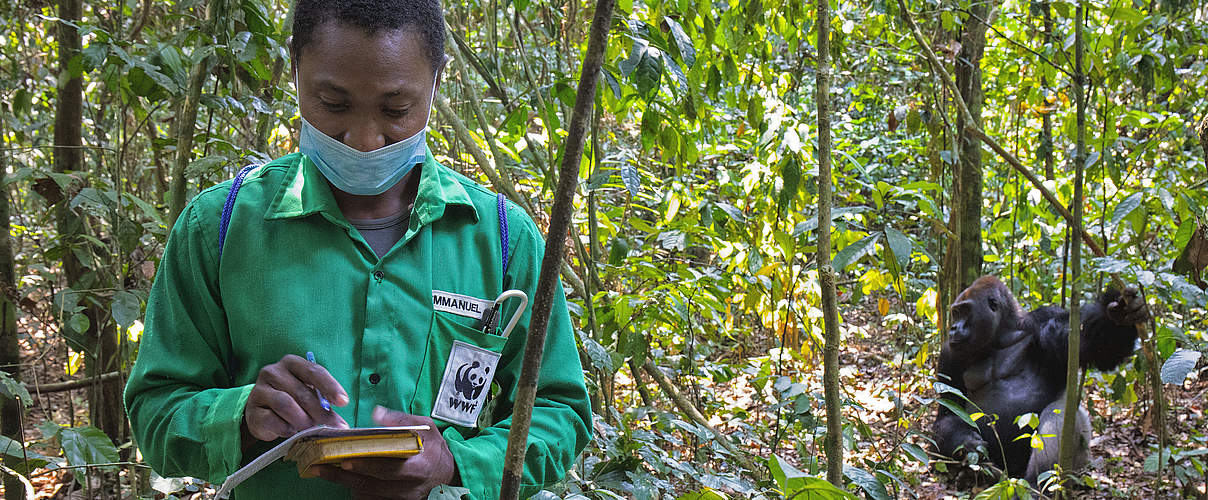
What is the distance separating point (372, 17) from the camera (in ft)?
3.95

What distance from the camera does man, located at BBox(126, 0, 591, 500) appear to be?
3.76 ft

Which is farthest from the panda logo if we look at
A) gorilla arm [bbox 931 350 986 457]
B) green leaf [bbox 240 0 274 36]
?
gorilla arm [bbox 931 350 986 457]

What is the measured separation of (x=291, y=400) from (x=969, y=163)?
3.95m

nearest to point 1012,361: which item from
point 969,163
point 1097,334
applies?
point 1097,334

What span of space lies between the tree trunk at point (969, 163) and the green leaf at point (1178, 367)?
1.86m

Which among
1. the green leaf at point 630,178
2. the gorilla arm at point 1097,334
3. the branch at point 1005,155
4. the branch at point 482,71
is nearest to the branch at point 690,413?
the green leaf at point 630,178

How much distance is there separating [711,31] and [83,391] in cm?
472

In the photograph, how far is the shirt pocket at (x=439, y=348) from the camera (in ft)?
3.98

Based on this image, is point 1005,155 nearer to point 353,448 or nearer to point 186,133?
point 186,133

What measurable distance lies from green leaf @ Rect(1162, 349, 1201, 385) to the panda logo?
71.7 inches

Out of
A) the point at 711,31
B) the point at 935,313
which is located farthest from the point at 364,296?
the point at 935,313

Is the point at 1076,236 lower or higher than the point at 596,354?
higher

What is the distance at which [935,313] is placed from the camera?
5.19m

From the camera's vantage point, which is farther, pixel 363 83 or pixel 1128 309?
pixel 1128 309
